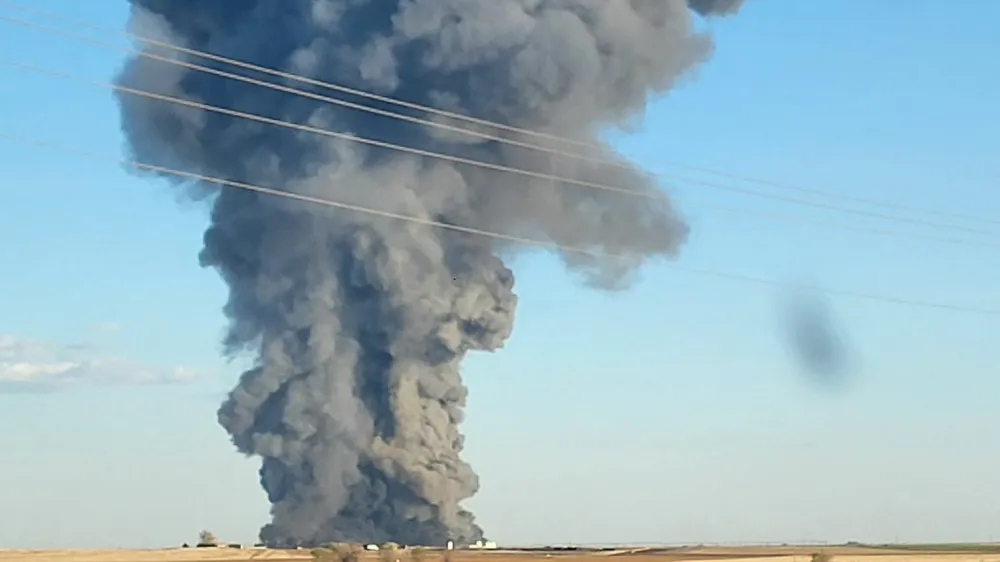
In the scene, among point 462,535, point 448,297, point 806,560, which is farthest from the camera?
point 462,535

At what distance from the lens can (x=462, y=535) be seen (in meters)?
67.9

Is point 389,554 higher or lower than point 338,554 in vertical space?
higher

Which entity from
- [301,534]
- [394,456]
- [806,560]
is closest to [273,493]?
[301,534]

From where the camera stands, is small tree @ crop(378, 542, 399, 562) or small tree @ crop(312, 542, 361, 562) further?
small tree @ crop(378, 542, 399, 562)

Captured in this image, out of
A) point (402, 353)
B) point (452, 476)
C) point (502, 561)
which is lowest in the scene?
point (502, 561)

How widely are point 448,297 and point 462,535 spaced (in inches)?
650

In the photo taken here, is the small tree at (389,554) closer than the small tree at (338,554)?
No

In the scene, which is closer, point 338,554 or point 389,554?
point 338,554

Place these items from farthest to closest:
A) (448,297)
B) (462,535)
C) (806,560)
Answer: (462,535) < (806,560) < (448,297)

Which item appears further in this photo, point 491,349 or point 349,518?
point 349,518

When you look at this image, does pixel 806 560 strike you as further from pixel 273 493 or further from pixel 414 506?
pixel 273 493

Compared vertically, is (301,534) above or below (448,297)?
below

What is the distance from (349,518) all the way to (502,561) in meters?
8.41

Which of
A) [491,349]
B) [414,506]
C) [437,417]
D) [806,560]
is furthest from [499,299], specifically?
[806,560]
